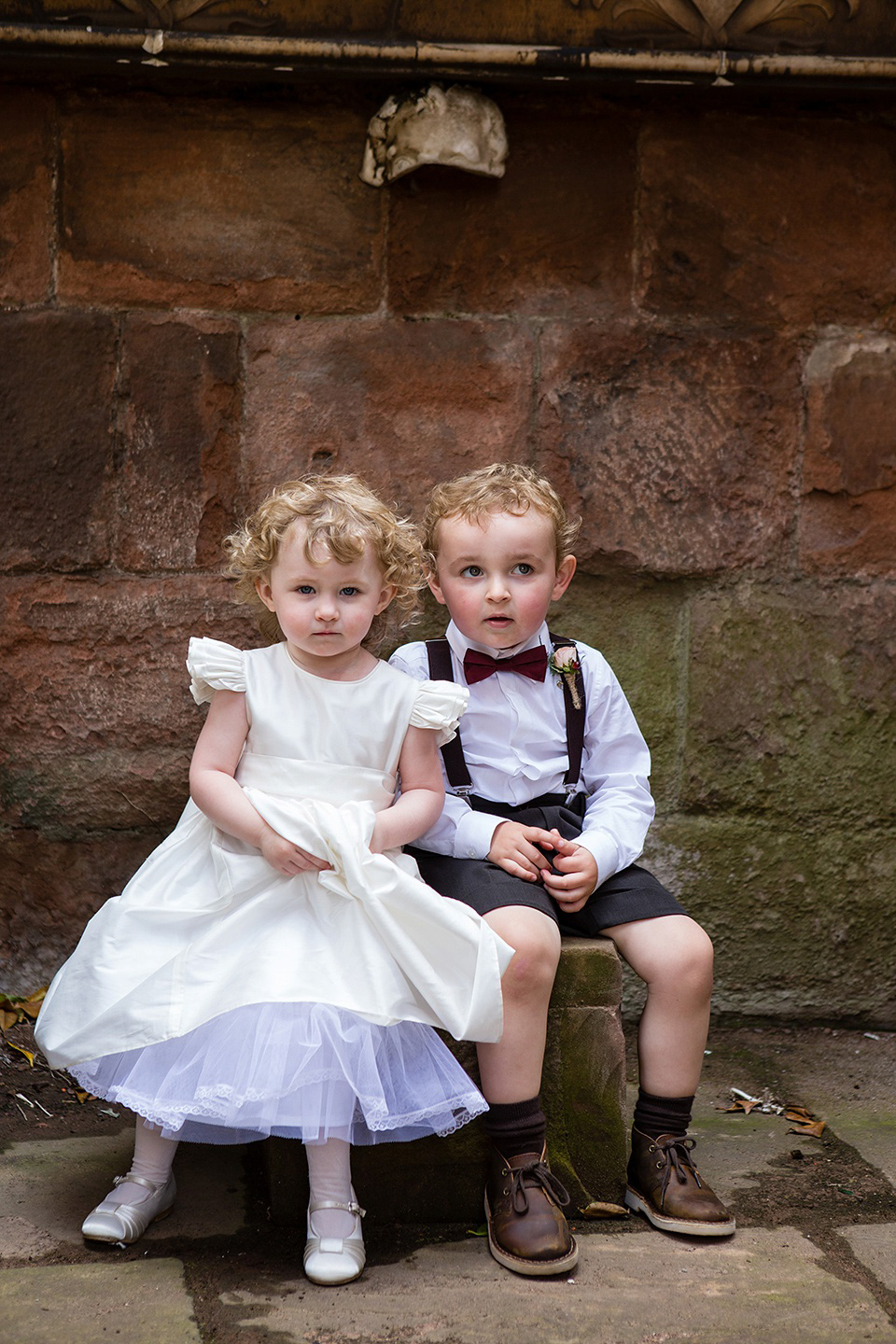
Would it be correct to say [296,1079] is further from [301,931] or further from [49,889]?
[49,889]

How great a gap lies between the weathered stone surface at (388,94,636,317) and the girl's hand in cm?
131

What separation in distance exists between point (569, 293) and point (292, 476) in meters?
0.75

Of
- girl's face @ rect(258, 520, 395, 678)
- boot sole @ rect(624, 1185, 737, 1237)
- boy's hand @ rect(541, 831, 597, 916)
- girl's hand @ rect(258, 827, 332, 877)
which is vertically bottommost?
boot sole @ rect(624, 1185, 737, 1237)

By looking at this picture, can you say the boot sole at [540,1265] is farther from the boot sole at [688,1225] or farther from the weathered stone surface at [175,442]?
the weathered stone surface at [175,442]

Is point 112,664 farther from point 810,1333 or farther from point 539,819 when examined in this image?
point 810,1333

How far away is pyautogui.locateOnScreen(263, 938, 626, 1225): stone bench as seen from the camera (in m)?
2.15

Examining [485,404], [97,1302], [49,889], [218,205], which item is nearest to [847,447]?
[485,404]

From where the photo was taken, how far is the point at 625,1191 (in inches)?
87.9

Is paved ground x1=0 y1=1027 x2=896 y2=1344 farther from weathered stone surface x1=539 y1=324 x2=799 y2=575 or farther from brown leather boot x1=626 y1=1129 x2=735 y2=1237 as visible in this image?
weathered stone surface x1=539 y1=324 x2=799 y2=575

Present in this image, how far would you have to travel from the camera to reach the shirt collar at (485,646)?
8.09ft

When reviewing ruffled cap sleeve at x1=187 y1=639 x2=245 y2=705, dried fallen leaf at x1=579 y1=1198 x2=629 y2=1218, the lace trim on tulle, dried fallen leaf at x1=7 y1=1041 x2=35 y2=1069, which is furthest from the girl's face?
dried fallen leaf at x1=7 y1=1041 x2=35 y2=1069

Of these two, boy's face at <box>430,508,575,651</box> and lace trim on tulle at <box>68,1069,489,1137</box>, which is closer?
lace trim on tulle at <box>68,1069,489,1137</box>

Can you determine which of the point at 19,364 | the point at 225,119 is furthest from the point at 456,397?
the point at 19,364

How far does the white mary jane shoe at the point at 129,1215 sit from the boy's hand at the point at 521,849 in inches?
31.3
